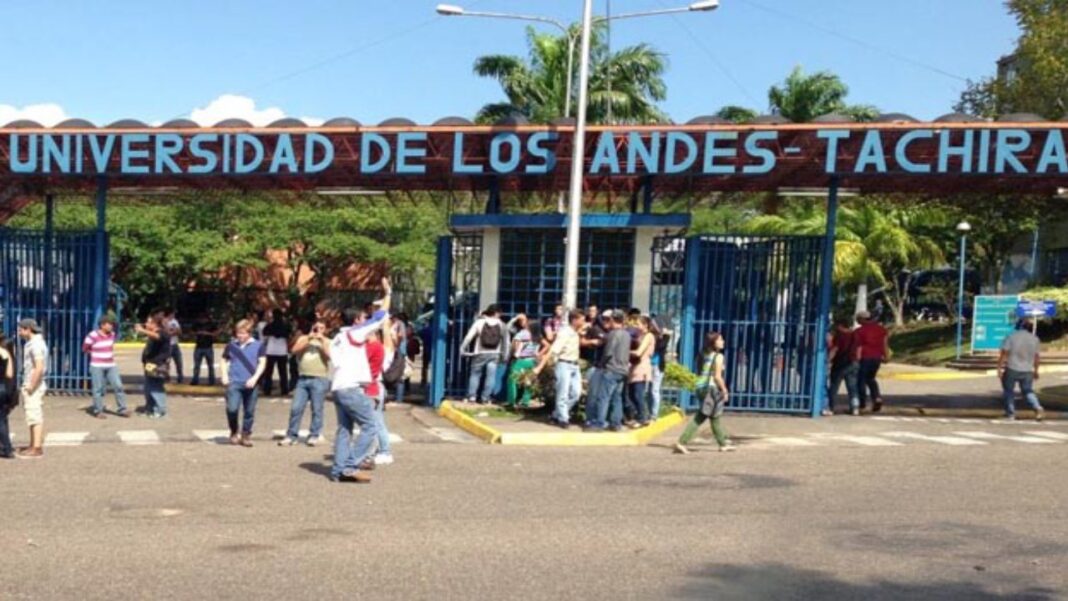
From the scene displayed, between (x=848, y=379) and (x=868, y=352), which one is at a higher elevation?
(x=868, y=352)

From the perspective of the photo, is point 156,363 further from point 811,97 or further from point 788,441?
point 811,97

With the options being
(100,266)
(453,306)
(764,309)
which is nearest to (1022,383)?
(764,309)

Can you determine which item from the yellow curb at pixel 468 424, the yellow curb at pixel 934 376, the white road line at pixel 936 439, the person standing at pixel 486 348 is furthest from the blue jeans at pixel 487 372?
the yellow curb at pixel 934 376

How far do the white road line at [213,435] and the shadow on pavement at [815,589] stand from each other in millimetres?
7870

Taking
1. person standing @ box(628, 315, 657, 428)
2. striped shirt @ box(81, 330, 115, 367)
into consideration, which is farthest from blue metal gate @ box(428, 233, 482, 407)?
striped shirt @ box(81, 330, 115, 367)

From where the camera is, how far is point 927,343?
34594 millimetres

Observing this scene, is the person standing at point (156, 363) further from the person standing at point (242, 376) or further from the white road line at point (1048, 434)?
the white road line at point (1048, 434)

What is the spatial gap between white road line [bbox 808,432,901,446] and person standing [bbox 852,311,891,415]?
2.76 metres

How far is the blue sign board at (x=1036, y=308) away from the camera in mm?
24312

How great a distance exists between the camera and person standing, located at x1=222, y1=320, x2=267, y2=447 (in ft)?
40.0

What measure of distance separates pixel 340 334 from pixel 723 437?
16.0 ft

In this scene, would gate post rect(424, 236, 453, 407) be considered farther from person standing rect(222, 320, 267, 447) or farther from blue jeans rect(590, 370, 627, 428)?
person standing rect(222, 320, 267, 447)

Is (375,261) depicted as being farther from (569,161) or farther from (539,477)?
(539,477)

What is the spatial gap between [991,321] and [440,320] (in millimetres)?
17237
